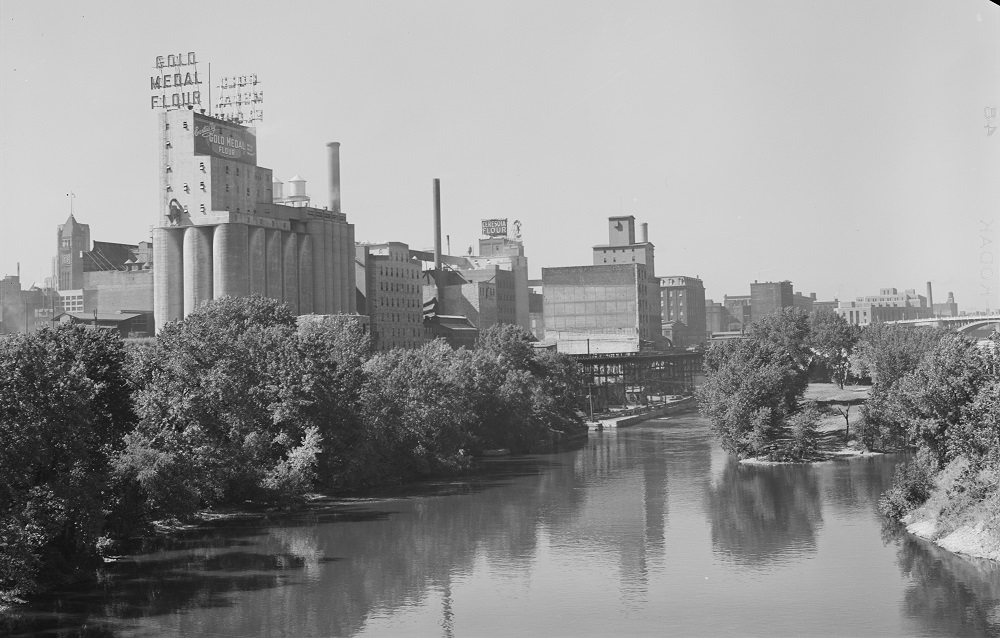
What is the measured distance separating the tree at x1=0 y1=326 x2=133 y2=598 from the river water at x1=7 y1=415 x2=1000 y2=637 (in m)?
2.01

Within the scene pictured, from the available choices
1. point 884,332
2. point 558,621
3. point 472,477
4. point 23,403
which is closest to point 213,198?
point 472,477

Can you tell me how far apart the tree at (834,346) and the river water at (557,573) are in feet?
194

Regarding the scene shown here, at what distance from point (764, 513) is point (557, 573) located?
18390 mm

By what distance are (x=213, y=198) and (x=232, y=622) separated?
97568mm

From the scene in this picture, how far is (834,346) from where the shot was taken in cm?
13250

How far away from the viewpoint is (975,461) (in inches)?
2089

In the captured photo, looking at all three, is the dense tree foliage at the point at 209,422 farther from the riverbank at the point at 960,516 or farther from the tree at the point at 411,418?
the riverbank at the point at 960,516

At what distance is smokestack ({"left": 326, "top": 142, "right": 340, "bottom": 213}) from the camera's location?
152625mm

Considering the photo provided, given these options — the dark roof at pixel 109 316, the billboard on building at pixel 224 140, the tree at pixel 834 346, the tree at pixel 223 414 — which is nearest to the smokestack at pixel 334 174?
the billboard on building at pixel 224 140

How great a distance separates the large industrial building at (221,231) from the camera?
431ft

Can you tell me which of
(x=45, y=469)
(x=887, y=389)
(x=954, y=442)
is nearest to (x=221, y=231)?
(x=887, y=389)

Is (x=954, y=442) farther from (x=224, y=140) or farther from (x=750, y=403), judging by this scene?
(x=224, y=140)

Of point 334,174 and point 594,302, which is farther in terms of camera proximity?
point 594,302

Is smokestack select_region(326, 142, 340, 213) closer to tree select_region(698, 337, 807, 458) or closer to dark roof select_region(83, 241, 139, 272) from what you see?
dark roof select_region(83, 241, 139, 272)
